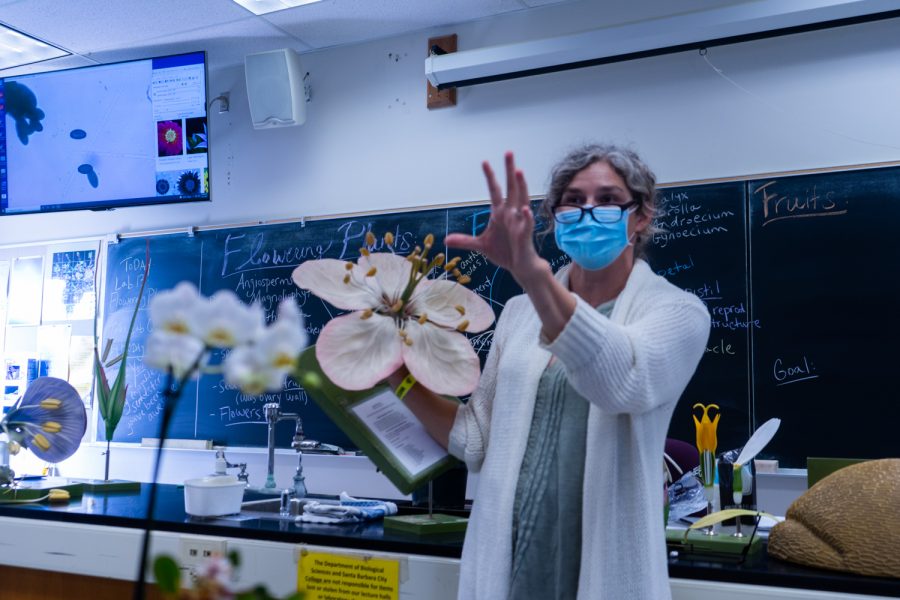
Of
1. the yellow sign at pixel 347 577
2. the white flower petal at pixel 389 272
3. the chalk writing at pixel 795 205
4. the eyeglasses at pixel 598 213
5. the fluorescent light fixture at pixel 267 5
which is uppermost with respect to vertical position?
the fluorescent light fixture at pixel 267 5

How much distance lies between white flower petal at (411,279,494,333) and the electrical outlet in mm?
782

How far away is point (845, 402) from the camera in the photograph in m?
3.03

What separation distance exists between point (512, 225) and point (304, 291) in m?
2.91

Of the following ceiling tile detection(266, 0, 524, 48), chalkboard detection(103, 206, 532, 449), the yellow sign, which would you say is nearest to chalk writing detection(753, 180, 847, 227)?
chalkboard detection(103, 206, 532, 449)

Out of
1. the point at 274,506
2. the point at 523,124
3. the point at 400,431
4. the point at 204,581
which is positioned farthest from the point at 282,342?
the point at 523,124

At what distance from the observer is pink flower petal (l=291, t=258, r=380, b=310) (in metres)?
1.29

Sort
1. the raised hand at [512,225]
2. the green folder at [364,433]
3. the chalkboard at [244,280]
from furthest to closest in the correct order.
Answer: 1. the chalkboard at [244,280]
2. the green folder at [364,433]
3. the raised hand at [512,225]

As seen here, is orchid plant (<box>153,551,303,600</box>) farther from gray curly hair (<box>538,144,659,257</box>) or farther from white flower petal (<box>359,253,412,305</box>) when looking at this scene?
gray curly hair (<box>538,144,659,257</box>)

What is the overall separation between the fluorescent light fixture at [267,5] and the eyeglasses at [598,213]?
2.44 m

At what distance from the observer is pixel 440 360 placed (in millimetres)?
1375

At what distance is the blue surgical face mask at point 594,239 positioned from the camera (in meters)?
1.44

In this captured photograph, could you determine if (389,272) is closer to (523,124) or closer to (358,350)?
(358,350)

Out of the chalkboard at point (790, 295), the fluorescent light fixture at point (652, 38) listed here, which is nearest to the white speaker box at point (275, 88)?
the fluorescent light fixture at point (652, 38)

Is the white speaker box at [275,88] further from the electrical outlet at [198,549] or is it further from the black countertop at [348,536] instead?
the electrical outlet at [198,549]
